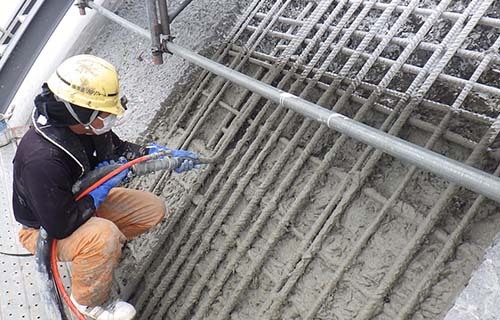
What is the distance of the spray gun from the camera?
2.72m

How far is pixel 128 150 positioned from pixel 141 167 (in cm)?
47

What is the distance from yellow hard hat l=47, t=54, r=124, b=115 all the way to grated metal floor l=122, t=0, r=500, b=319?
36.4 inches

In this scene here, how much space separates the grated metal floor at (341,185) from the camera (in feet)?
7.20

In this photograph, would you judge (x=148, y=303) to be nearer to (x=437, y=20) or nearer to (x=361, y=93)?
(x=361, y=93)

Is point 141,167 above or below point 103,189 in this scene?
above

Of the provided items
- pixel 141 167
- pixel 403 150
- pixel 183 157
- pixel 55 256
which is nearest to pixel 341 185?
pixel 403 150

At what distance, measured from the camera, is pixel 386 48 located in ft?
9.84

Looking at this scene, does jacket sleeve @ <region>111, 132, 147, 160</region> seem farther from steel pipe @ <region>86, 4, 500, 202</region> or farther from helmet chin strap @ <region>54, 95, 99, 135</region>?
steel pipe @ <region>86, 4, 500, 202</region>

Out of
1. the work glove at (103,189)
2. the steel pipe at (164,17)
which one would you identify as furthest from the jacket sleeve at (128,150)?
the steel pipe at (164,17)

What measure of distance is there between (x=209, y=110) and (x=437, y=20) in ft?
5.53

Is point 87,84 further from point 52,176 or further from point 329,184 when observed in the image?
point 329,184

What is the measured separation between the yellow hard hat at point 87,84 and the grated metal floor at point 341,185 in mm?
925

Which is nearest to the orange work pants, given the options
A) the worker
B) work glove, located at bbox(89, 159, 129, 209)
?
the worker

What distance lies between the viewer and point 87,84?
8.36 ft
